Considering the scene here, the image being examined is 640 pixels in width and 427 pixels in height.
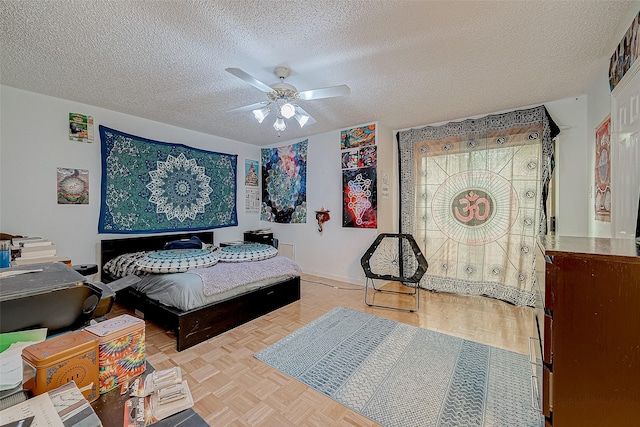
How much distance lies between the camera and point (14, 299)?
768 mm

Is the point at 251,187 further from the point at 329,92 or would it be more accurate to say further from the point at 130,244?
the point at 329,92

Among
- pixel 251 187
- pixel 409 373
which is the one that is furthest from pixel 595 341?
pixel 251 187

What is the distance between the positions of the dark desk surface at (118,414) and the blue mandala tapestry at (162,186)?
331cm

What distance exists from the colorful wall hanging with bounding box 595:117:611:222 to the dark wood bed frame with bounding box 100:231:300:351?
120 inches

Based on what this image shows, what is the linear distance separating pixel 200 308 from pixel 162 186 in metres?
2.25

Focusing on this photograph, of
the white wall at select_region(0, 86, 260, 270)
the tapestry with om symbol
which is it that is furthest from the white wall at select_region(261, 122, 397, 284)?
the white wall at select_region(0, 86, 260, 270)

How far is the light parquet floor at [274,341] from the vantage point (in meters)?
1.51

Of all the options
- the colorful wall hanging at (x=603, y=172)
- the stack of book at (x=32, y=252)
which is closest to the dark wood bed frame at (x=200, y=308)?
the stack of book at (x=32, y=252)

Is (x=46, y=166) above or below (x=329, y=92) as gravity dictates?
below

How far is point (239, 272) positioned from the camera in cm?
262

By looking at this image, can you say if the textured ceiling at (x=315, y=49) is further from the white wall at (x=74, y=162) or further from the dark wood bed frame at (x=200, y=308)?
the dark wood bed frame at (x=200, y=308)

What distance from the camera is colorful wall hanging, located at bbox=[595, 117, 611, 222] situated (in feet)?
6.87

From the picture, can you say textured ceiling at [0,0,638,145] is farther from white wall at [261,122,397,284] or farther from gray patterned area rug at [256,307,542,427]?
gray patterned area rug at [256,307,542,427]

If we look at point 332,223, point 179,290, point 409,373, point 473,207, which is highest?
point 473,207
